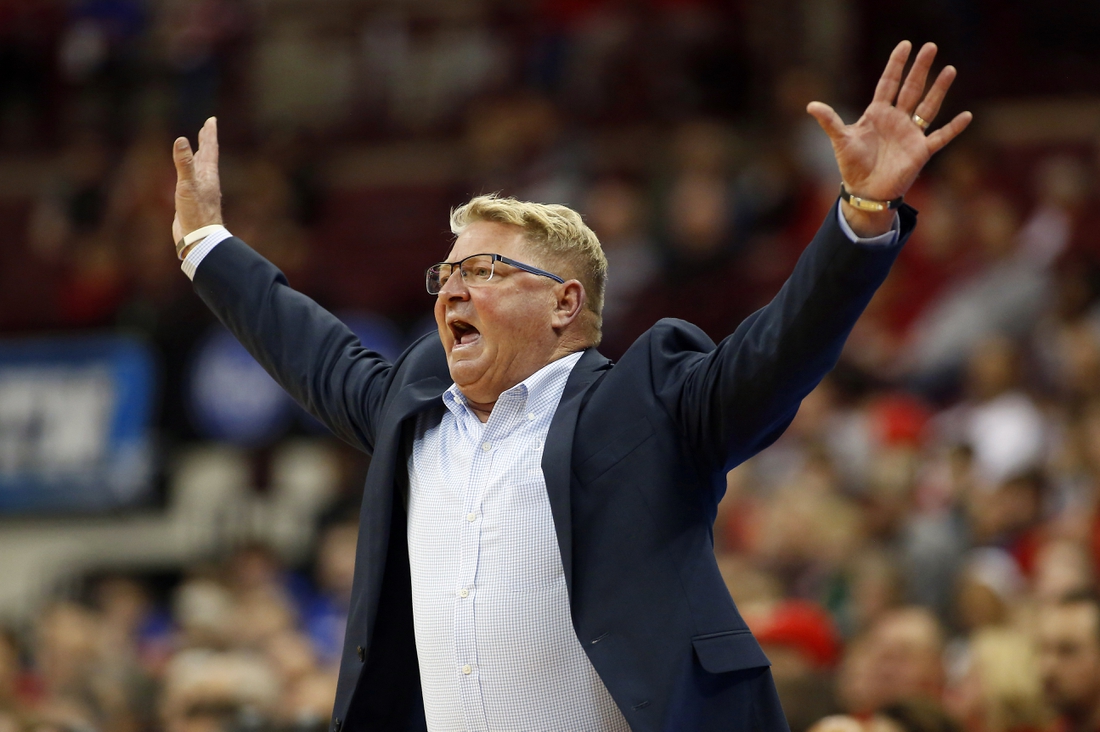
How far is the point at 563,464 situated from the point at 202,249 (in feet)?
3.95

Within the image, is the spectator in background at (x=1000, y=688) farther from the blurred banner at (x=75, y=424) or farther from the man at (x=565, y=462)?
the blurred banner at (x=75, y=424)

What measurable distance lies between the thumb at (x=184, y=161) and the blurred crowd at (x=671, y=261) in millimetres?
1949

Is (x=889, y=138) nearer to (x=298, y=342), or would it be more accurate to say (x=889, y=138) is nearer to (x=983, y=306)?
(x=298, y=342)

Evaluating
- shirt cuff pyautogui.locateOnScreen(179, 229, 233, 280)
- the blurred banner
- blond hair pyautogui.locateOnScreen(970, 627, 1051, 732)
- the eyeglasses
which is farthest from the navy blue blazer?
the blurred banner

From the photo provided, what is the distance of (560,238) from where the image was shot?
327 cm

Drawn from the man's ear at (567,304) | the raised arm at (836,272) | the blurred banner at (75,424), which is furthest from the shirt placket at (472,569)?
the blurred banner at (75,424)

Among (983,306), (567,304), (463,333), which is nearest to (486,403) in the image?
(463,333)

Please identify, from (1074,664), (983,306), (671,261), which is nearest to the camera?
(1074,664)

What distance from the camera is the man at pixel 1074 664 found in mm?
4762

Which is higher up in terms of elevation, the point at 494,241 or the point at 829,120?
the point at 494,241

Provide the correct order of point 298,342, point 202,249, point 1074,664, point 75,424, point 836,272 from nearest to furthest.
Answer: point 836,272
point 298,342
point 202,249
point 1074,664
point 75,424

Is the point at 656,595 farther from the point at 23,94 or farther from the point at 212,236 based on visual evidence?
the point at 23,94

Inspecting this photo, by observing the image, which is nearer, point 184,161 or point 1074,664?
point 184,161

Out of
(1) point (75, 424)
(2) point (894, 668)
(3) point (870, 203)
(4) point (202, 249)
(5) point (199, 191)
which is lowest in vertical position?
(2) point (894, 668)
